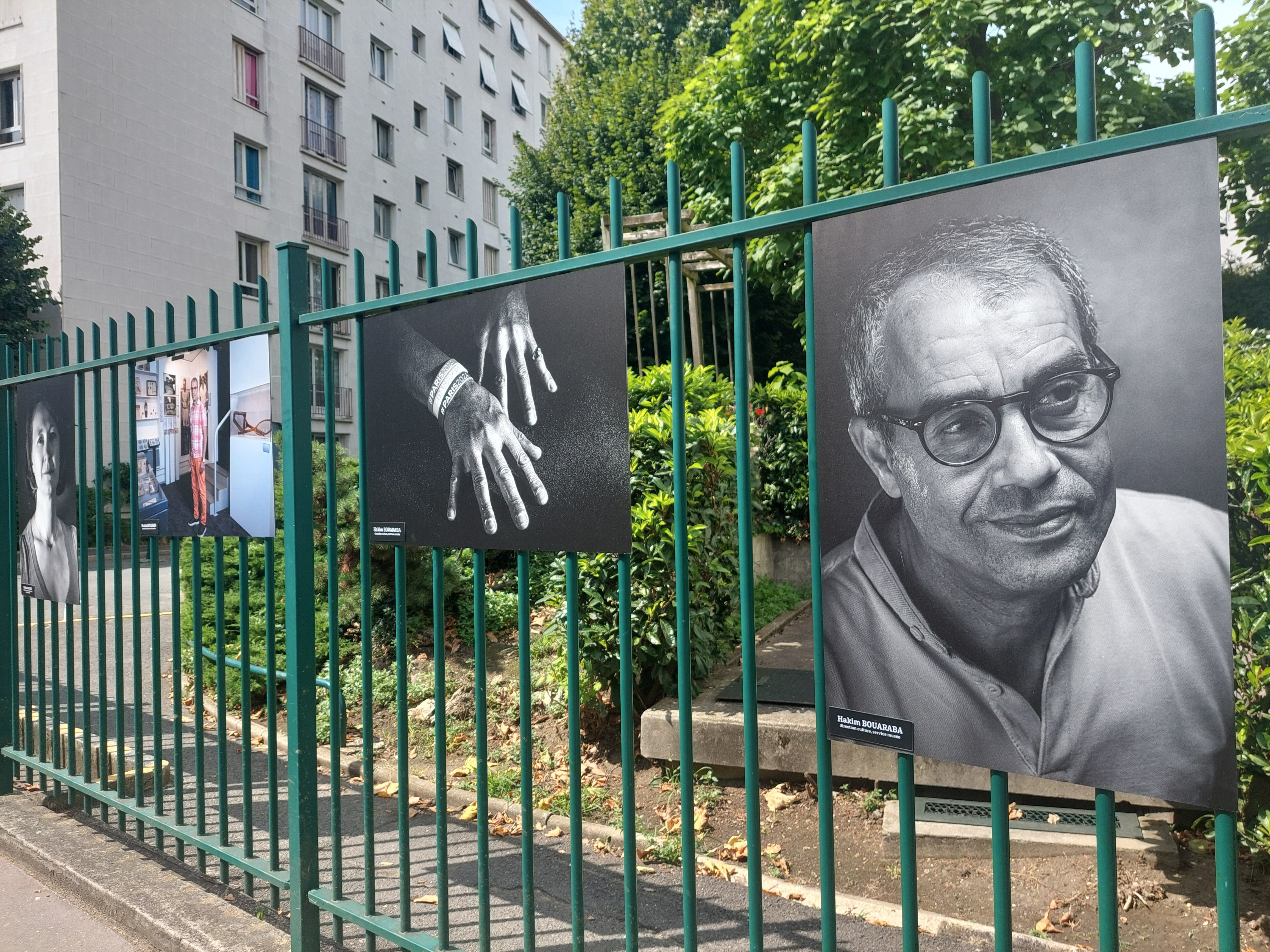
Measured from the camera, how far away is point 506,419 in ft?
8.70

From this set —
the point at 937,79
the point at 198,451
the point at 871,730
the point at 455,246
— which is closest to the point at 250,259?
the point at 455,246

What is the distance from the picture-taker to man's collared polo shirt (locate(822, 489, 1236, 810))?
156 centimetres

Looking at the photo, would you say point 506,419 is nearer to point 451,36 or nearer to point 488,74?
point 451,36

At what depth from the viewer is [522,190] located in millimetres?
24844

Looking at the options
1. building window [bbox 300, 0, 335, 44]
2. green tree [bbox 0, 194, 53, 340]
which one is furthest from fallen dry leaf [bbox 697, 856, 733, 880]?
building window [bbox 300, 0, 335, 44]

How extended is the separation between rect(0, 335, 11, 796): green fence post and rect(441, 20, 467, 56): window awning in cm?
3577

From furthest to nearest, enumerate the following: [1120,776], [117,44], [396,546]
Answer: [117,44] < [396,546] < [1120,776]

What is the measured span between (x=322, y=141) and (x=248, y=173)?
12.2ft

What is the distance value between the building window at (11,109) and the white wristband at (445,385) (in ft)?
75.5

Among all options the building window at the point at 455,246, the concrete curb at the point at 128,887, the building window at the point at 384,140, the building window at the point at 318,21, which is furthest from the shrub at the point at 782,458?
the building window at the point at 455,246

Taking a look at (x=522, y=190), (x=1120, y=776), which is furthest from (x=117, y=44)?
(x=1120, y=776)

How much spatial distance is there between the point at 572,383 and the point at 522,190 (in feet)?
77.3

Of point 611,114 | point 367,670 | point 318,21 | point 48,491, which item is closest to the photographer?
point 367,670

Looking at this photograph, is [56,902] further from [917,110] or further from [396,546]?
[917,110]
